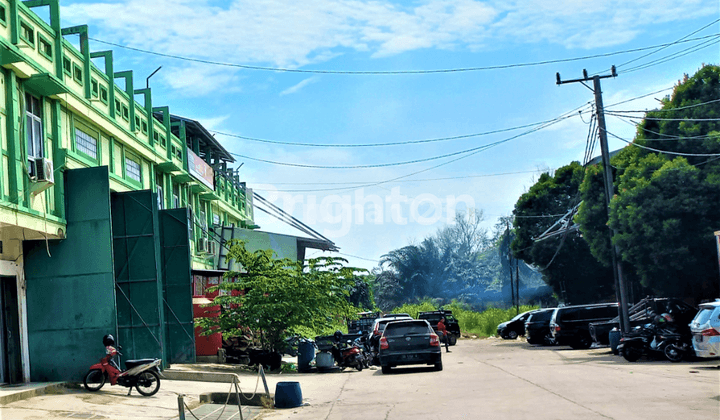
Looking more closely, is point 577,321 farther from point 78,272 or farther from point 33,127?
point 33,127

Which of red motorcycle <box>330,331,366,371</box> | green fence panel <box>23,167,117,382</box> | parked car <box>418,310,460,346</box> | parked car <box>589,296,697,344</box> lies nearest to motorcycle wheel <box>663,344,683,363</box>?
parked car <box>589,296,697,344</box>

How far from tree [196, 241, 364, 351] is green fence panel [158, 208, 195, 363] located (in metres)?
0.89

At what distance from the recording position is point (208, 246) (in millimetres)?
34281

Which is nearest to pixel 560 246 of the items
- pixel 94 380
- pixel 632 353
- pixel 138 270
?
pixel 632 353

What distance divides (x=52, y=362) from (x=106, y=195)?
436cm

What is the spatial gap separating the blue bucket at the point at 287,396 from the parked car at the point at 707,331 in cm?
1019

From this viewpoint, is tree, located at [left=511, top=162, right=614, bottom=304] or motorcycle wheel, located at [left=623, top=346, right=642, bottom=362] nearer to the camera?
motorcycle wheel, located at [left=623, top=346, right=642, bottom=362]

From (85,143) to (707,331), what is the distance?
17128mm

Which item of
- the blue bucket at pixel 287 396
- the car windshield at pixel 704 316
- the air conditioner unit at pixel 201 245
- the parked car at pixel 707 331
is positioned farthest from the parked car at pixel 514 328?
the blue bucket at pixel 287 396

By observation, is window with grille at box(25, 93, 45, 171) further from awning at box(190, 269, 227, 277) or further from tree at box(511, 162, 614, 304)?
tree at box(511, 162, 614, 304)

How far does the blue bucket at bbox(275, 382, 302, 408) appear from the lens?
50.2 ft

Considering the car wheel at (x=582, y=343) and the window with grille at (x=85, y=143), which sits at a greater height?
the window with grille at (x=85, y=143)

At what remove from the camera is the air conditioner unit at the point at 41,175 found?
57.4ft

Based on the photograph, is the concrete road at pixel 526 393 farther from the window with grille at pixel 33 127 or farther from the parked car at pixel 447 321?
the parked car at pixel 447 321
